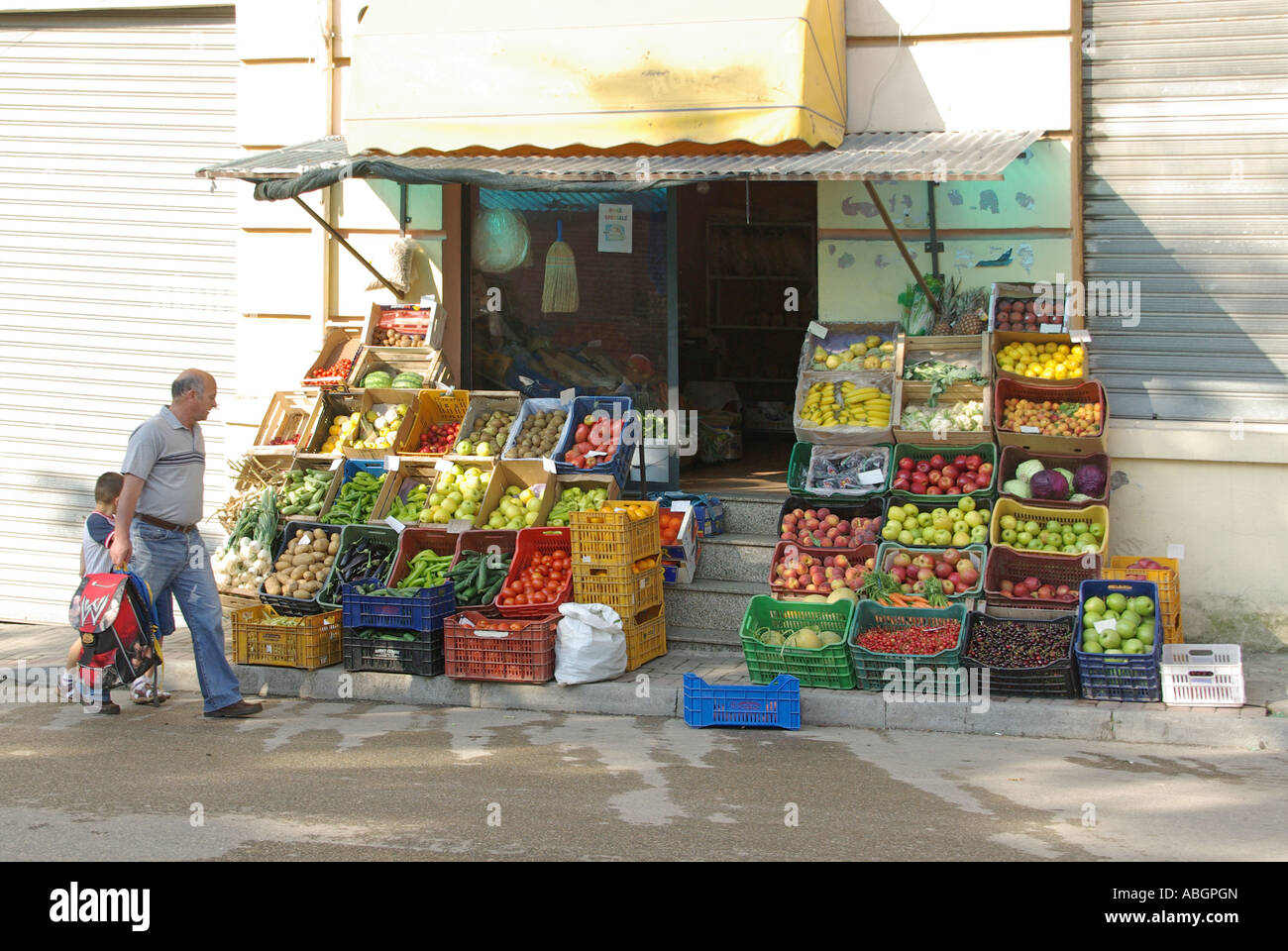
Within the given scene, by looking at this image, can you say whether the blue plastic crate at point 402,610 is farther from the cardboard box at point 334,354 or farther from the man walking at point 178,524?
the cardboard box at point 334,354

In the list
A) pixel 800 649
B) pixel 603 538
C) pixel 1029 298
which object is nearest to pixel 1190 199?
pixel 1029 298

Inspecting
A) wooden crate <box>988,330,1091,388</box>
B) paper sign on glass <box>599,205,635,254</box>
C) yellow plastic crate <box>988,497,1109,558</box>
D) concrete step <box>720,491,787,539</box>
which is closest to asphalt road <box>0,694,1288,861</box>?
yellow plastic crate <box>988,497,1109,558</box>

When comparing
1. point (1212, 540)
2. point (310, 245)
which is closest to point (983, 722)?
point (1212, 540)

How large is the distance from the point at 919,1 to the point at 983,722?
5526mm

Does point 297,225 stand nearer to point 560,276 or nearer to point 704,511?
point 560,276

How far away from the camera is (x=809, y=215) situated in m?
14.5

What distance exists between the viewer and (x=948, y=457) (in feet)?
31.4

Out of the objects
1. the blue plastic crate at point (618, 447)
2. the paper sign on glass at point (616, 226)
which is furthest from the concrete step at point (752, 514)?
the paper sign on glass at point (616, 226)

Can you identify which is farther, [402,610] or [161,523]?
[402,610]

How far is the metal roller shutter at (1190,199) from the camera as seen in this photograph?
32.3ft

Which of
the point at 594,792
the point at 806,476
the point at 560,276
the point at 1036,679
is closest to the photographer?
the point at 594,792

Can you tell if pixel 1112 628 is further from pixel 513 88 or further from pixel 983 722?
pixel 513 88

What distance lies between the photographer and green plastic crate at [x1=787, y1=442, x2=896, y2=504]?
9492 mm

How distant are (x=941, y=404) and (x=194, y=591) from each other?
208 inches
